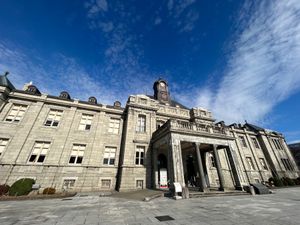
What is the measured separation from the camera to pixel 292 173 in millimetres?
27125

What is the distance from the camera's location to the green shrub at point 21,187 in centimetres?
1194

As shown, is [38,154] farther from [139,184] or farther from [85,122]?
[139,184]

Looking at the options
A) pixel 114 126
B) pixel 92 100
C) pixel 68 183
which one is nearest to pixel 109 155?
pixel 114 126

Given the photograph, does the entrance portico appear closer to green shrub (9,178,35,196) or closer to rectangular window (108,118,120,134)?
rectangular window (108,118,120,134)

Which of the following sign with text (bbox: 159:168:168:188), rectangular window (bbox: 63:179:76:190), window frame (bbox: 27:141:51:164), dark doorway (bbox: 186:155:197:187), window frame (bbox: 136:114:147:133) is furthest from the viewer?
window frame (bbox: 136:114:147:133)

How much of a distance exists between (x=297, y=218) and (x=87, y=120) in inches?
743

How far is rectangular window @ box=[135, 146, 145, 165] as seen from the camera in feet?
53.8

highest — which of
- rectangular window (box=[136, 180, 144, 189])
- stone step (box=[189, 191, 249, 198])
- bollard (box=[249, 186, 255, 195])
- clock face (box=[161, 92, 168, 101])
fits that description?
clock face (box=[161, 92, 168, 101])

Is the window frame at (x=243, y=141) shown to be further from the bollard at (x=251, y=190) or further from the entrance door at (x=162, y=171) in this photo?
the entrance door at (x=162, y=171)

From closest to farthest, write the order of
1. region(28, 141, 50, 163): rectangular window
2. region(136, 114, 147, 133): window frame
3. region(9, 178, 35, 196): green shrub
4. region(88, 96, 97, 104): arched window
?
1. region(9, 178, 35, 196): green shrub
2. region(28, 141, 50, 163): rectangular window
3. region(136, 114, 147, 133): window frame
4. region(88, 96, 97, 104): arched window

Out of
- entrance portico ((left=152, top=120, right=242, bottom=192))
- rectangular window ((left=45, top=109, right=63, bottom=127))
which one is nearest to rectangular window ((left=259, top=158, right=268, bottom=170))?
entrance portico ((left=152, top=120, right=242, bottom=192))

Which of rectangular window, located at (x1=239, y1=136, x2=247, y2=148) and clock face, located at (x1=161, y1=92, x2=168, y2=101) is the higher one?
clock face, located at (x1=161, y1=92, x2=168, y2=101)

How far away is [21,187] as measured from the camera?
12.2 m

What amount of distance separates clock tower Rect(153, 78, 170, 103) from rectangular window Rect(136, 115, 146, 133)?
650 cm
